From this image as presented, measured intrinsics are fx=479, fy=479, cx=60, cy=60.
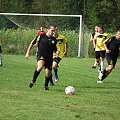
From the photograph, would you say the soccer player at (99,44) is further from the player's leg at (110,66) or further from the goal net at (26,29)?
the goal net at (26,29)

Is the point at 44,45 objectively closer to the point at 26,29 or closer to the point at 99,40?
the point at 99,40

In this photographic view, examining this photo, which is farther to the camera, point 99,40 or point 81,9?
point 81,9

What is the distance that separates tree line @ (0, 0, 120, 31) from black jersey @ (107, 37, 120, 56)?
38.9m

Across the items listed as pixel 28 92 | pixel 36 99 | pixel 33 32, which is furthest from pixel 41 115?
pixel 33 32

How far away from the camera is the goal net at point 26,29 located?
1458 inches

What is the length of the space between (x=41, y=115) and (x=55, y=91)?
4.13 meters

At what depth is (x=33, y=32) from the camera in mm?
37281

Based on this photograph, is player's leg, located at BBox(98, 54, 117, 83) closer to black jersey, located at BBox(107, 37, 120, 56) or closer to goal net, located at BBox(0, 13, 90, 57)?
black jersey, located at BBox(107, 37, 120, 56)

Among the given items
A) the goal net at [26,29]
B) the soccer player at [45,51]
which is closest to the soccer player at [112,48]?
the soccer player at [45,51]

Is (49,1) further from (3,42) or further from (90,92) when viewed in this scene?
(90,92)

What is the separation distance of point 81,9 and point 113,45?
46172 mm

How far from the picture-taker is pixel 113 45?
15.2m

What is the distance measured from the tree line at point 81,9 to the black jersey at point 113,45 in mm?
38941

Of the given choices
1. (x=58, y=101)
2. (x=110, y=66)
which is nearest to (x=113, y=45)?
(x=110, y=66)
